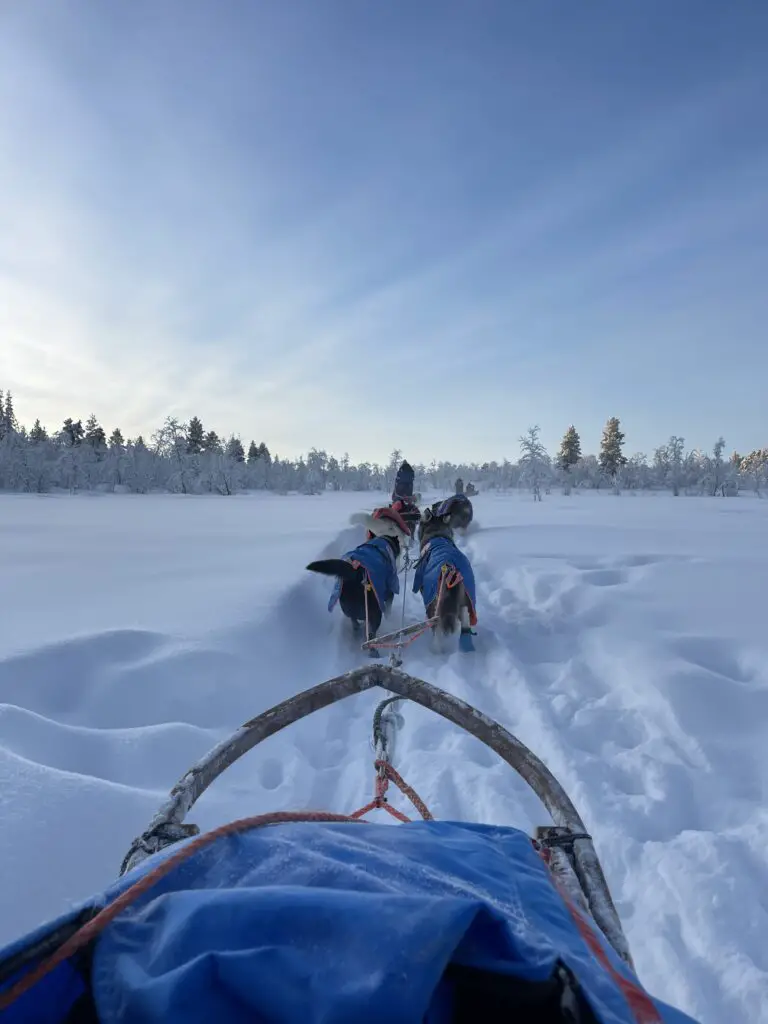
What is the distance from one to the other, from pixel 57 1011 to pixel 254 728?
110cm

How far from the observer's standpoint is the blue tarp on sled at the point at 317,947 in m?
0.68

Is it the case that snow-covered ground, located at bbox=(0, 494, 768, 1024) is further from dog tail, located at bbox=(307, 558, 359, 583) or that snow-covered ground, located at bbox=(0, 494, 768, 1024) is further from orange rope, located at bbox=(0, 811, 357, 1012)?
orange rope, located at bbox=(0, 811, 357, 1012)

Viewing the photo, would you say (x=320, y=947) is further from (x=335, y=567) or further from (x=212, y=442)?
(x=212, y=442)

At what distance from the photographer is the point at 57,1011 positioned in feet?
2.56

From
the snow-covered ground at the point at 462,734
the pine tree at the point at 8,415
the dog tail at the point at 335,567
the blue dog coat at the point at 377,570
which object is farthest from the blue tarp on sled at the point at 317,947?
the pine tree at the point at 8,415

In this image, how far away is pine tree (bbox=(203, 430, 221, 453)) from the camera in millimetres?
69569

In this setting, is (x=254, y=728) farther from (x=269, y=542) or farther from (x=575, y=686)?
(x=269, y=542)

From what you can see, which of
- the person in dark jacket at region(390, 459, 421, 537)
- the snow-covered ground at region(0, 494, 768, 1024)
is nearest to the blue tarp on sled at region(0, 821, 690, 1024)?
the snow-covered ground at region(0, 494, 768, 1024)

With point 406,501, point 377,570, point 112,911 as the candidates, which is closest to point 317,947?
point 112,911

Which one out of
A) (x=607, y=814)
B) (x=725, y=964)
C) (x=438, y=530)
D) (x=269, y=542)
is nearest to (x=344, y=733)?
(x=607, y=814)

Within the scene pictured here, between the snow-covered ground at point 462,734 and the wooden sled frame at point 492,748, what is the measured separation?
21.4 inches

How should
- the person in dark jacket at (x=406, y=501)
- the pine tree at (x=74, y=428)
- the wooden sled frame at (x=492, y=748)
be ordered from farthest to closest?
1. the pine tree at (x=74, y=428)
2. the person in dark jacket at (x=406, y=501)
3. the wooden sled frame at (x=492, y=748)

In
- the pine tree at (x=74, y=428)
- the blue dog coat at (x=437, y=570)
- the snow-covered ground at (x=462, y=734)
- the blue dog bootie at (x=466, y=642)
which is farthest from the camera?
the pine tree at (x=74, y=428)

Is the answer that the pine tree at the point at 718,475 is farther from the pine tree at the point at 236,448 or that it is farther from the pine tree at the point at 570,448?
the pine tree at the point at 236,448
